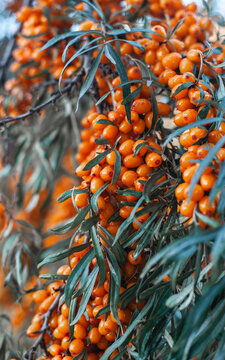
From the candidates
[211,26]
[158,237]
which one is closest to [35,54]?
[211,26]

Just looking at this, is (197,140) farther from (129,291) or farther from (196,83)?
(129,291)

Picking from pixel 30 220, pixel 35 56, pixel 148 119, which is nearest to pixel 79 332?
pixel 148 119

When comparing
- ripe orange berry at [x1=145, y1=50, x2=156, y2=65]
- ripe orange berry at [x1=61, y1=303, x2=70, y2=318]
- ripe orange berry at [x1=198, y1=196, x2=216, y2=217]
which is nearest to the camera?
ripe orange berry at [x1=198, y1=196, x2=216, y2=217]

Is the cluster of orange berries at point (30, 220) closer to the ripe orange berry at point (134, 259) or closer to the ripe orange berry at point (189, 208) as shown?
the ripe orange berry at point (134, 259)

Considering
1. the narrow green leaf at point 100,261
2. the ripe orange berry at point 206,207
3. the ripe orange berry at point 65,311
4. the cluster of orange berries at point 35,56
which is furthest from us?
the cluster of orange berries at point 35,56

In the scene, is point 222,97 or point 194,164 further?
point 222,97

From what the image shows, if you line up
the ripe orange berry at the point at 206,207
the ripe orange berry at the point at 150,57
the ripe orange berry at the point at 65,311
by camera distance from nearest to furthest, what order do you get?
the ripe orange berry at the point at 206,207 → the ripe orange berry at the point at 65,311 → the ripe orange berry at the point at 150,57

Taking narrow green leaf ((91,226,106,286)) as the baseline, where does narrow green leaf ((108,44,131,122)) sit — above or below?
above

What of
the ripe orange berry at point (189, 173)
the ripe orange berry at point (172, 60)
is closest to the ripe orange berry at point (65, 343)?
the ripe orange berry at point (189, 173)

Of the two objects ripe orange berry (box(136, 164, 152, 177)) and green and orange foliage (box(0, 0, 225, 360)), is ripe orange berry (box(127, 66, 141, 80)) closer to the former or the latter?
green and orange foliage (box(0, 0, 225, 360))

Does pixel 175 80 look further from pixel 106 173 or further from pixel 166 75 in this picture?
pixel 106 173

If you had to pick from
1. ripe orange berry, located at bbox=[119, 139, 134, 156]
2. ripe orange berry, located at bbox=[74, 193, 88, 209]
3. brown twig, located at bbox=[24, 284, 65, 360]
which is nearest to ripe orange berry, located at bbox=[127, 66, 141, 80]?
ripe orange berry, located at bbox=[119, 139, 134, 156]
